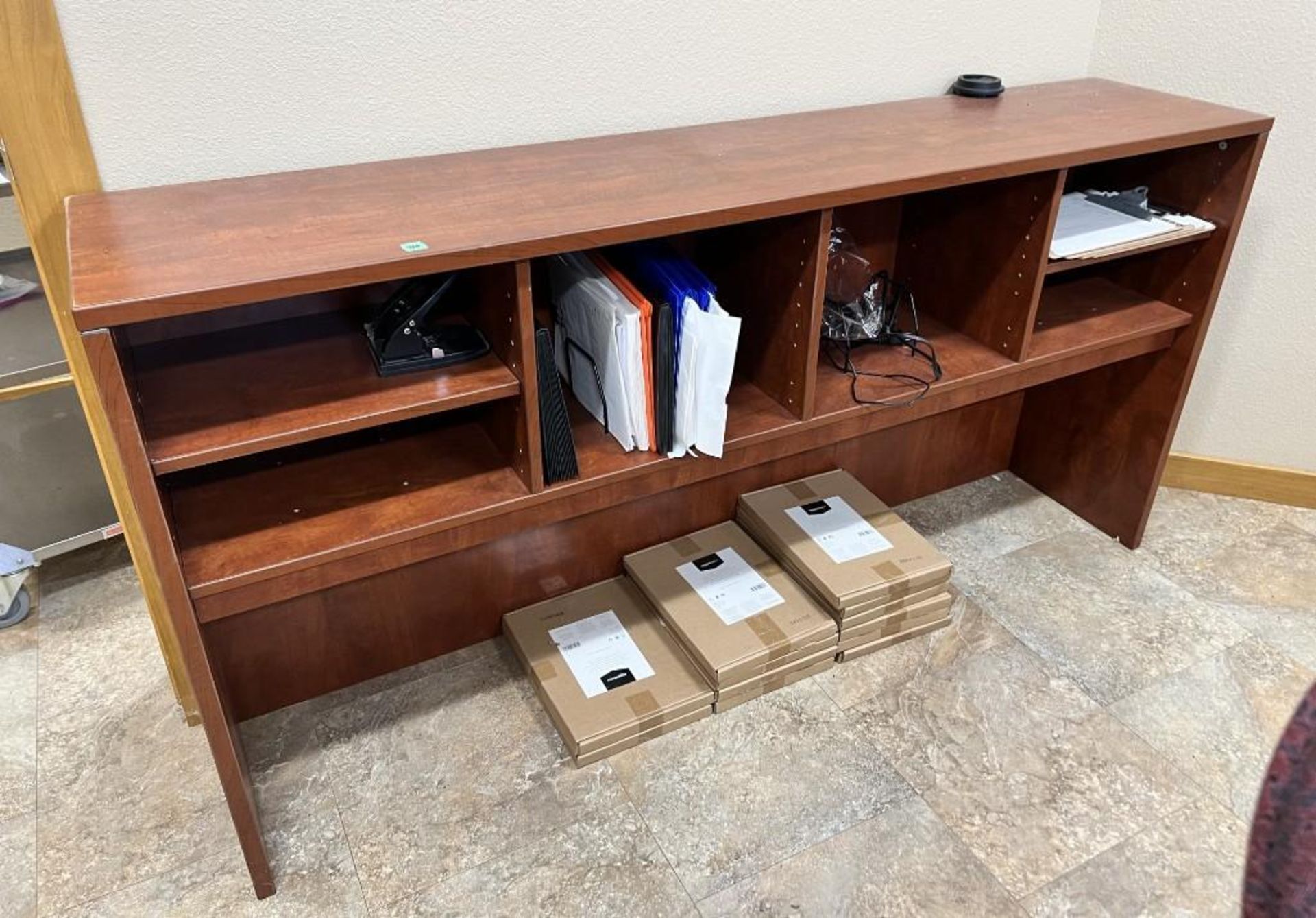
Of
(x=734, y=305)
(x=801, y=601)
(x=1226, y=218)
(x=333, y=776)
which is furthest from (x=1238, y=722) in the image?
(x=333, y=776)

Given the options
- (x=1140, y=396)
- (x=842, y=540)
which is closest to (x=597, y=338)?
(x=842, y=540)

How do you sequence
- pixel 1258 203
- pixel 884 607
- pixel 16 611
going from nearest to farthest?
pixel 884 607 < pixel 16 611 < pixel 1258 203

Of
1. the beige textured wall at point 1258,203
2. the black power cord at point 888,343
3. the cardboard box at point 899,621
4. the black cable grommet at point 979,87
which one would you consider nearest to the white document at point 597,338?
the black power cord at point 888,343

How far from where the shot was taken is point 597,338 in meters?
1.44

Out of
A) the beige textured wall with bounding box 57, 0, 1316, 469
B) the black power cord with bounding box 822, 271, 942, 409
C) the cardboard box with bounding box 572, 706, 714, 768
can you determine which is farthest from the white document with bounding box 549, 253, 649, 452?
the cardboard box with bounding box 572, 706, 714, 768

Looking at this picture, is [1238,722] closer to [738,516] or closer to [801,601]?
[801,601]

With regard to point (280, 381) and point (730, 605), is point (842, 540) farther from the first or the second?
point (280, 381)

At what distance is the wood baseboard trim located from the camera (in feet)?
7.64

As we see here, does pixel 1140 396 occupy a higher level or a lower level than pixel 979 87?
lower

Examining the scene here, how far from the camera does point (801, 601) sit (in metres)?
1.84

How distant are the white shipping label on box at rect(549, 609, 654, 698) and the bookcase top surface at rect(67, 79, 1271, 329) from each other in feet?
2.67

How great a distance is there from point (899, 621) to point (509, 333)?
1.00 meters

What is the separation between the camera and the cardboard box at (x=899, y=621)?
6.03 ft

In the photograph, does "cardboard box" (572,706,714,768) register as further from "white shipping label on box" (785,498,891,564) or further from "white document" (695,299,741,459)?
"white document" (695,299,741,459)
